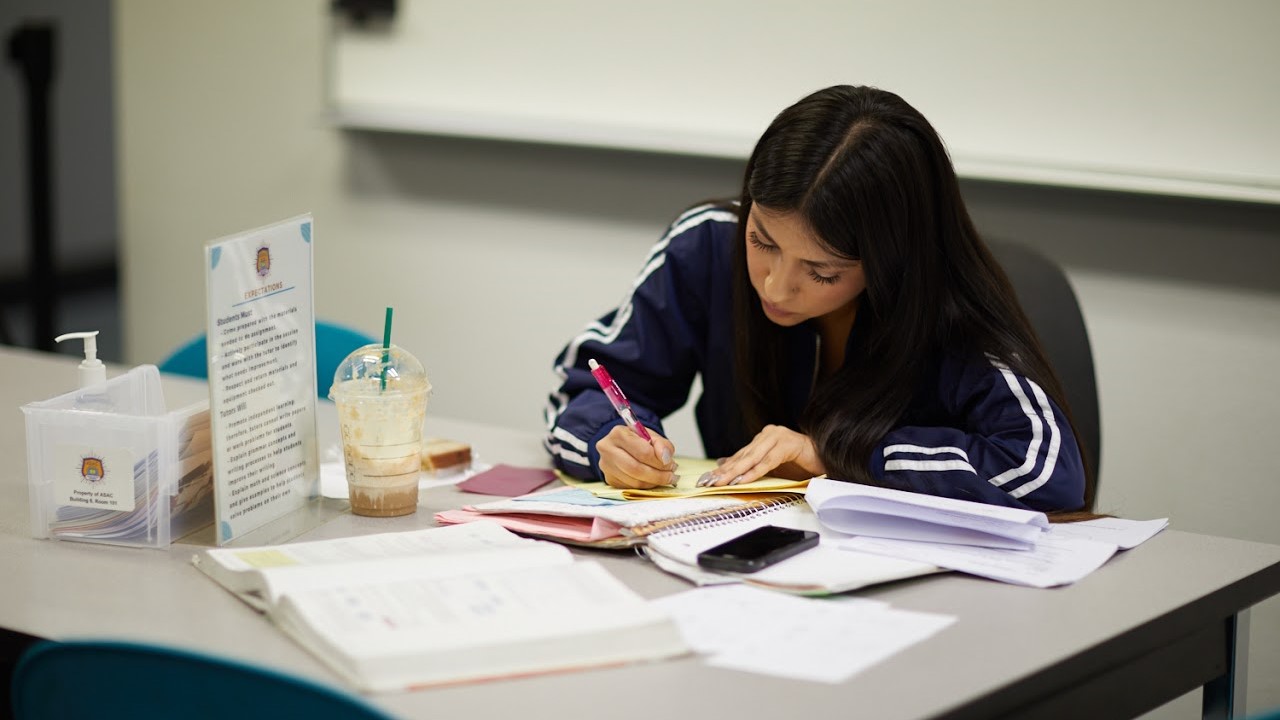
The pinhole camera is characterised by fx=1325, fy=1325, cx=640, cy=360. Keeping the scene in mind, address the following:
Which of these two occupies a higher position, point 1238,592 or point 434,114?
point 434,114

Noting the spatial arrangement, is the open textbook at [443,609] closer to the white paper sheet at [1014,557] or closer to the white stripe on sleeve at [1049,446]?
the white paper sheet at [1014,557]

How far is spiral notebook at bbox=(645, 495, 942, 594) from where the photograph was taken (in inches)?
48.9

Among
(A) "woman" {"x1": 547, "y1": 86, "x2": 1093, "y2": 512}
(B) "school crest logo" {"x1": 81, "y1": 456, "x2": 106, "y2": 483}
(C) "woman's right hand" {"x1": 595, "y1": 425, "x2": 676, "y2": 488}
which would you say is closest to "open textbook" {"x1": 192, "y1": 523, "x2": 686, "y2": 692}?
(B) "school crest logo" {"x1": 81, "y1": 456, "x2": 106, "y2": 483}

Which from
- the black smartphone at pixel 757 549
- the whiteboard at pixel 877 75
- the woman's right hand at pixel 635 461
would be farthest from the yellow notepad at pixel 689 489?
the whiteboard at pixel 877 75

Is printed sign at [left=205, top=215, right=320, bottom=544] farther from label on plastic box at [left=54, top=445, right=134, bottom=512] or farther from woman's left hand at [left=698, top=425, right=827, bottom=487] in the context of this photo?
woman's left hand at [left=698, top=425, right=827, bottom=487]

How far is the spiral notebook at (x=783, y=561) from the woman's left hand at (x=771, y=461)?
0.32 ft

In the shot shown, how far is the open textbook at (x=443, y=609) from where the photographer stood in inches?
40.4

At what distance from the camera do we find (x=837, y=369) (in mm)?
1776

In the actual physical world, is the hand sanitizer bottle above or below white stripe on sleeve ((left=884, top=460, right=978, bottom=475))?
above

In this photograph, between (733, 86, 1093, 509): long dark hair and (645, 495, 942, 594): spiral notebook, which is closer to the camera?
(645, 495, 942, 594): spiral notebook

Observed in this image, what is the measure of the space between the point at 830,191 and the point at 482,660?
2.42ft

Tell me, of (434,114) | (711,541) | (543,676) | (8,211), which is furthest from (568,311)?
(8,211)

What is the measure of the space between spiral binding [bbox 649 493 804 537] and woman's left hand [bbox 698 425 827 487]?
0.05 metres

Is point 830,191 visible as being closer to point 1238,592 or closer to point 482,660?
point 1238,592
